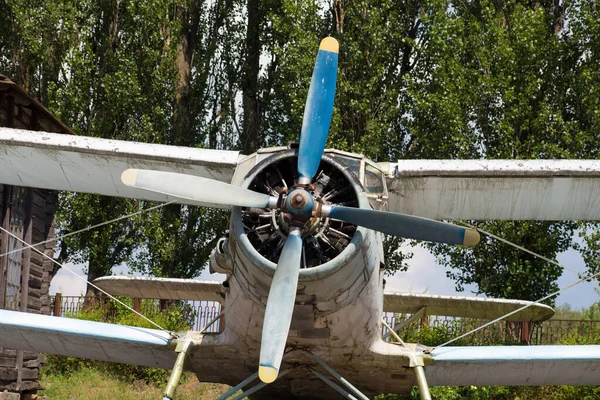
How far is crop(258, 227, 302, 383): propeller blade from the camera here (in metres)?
6.85

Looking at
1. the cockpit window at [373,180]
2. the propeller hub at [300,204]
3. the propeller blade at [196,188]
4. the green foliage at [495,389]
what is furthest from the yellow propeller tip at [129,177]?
the green foliage at [495,389]

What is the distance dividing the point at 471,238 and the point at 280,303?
1644 mm

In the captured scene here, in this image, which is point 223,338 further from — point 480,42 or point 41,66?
point 41,66

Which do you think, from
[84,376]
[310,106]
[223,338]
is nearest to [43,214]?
[84,376]

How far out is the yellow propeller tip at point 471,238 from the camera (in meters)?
6.84

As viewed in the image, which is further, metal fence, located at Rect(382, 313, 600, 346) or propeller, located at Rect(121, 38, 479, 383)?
metal fence, located at Rect(382, 313, 600, 346)

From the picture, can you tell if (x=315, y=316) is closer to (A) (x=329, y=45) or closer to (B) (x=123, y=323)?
(A) (x=329, y=45)

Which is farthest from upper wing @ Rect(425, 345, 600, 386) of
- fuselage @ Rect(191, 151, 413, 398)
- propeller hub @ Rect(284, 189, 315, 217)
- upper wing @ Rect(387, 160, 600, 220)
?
propeller hub @ Rect(284, 189, 315, 217)

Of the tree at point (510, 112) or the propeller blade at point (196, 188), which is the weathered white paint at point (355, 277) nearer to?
the propeller blade at point (196, 188)

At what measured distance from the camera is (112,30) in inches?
999

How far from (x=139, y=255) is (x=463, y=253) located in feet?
31.8

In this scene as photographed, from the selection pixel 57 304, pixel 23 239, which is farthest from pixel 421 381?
pixel 57 304

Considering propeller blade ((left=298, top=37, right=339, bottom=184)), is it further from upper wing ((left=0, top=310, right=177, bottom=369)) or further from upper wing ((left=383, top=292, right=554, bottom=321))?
upper wing ((left=383, top=292, right=554, bottom=321))

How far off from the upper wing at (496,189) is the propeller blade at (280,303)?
2.15 m
